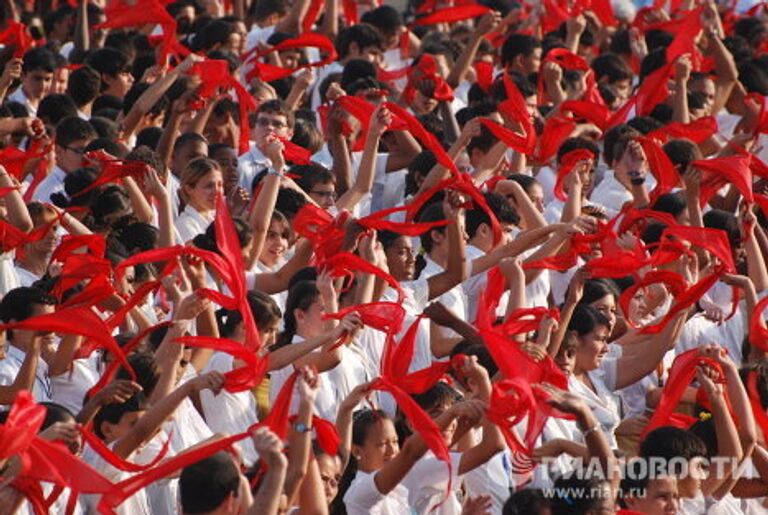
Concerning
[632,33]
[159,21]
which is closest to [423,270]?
[159,21]

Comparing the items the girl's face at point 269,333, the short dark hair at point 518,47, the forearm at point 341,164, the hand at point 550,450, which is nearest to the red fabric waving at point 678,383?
the hand at point 550,450

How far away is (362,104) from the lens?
370 inches

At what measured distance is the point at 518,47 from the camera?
39.1 feet

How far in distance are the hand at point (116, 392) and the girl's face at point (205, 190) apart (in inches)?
89.9

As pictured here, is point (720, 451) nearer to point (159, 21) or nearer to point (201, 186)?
point (201, 186)

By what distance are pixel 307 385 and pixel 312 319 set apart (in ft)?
5.64

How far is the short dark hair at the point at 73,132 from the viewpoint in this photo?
9117mm

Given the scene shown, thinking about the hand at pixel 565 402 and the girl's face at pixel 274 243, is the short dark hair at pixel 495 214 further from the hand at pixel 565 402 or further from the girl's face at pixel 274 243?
the hand at pixel 565 402

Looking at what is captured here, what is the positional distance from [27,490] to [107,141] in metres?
3.57

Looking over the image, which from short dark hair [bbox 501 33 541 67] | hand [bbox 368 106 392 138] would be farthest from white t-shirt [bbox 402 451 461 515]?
short dark hair [bbox 501 33 541 67]

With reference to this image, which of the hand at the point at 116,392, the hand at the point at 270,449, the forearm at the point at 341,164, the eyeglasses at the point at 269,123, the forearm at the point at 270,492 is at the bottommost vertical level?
the forearm at the point at 341,164

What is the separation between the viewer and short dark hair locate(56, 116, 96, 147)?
9.12 metres

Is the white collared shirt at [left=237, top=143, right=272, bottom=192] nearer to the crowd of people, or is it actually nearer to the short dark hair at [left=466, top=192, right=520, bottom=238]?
the crowd of people

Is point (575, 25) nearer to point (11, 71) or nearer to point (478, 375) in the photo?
point (11, 71)
